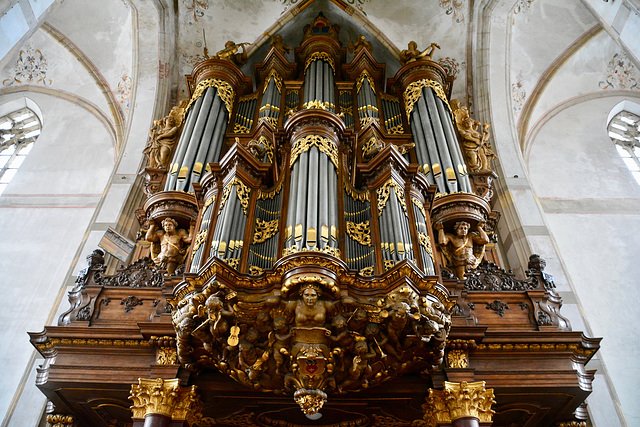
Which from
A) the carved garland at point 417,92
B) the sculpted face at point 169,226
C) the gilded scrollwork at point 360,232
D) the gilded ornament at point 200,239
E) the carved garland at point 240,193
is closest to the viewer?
the gilded scrollwork at point 360,232

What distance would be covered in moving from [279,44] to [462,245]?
5.75 meters

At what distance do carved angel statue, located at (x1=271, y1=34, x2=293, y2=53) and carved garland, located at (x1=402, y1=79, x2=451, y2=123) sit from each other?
260 cm

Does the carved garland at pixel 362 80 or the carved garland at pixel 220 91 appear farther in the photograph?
the carved garland at pixel 362 80

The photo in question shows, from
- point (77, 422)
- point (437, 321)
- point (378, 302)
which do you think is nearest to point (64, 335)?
point (77, 422)

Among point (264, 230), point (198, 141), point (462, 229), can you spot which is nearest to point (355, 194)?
point (264, 230)

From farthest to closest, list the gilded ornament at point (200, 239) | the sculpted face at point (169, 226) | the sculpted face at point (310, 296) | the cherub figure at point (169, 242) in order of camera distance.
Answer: the sculpted face at point (169, 226) < the cherub figure at point (169, 242) < the gilded ornament at point (200, 239) < the sculpted face at point (310, 296)

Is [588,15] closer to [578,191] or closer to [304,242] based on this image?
[578,191]

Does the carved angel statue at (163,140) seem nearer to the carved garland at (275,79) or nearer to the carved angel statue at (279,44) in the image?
the carved garland at (275,79)

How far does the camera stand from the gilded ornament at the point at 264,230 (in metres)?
5.36

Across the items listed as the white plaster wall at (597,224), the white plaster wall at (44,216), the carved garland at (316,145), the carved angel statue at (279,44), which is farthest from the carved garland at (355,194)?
the carved angel statue at (279,44)

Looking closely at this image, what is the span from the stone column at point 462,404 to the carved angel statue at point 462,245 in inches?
65.8

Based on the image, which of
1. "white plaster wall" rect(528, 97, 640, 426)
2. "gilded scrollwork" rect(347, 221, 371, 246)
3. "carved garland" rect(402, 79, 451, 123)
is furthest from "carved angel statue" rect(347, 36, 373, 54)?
"gilded scrollwork" rect(347, 221, 371, 246)

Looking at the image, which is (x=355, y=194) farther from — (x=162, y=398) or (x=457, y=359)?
(x=162, y=398)

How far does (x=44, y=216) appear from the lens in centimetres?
934
